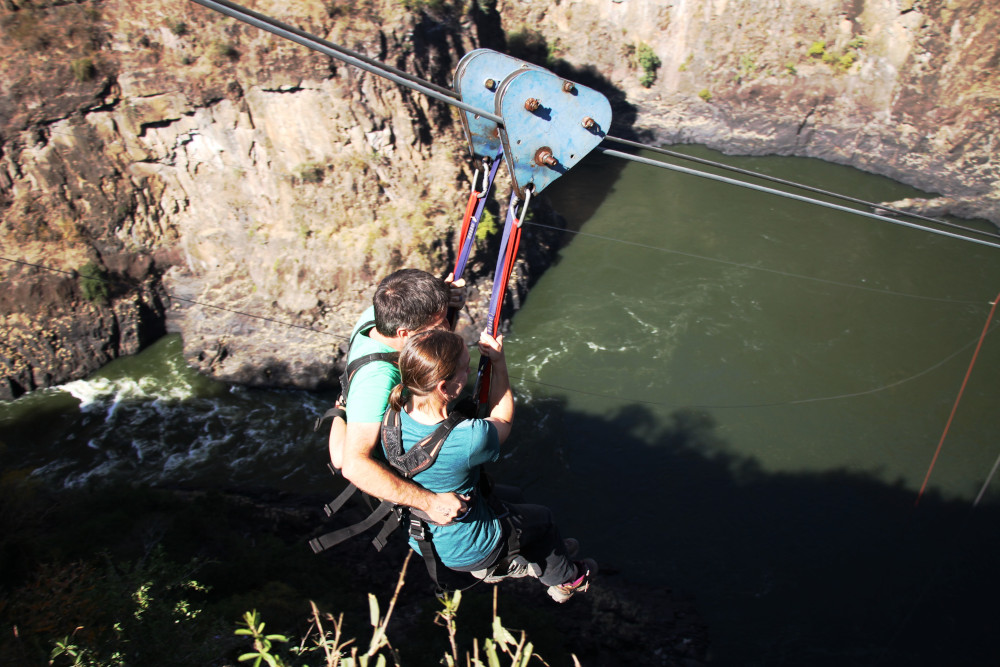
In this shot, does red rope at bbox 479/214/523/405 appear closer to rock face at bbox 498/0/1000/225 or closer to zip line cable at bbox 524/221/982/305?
zip line cable at bbox 524/221/982/305

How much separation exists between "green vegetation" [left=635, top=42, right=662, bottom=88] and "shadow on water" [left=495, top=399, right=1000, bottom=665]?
17418 mm

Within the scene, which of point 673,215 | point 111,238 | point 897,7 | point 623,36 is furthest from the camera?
point 623,36

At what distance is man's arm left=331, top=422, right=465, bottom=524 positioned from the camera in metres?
2.81

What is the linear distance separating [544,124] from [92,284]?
15.8 meters

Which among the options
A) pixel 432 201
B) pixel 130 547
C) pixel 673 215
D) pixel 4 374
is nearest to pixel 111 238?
pixel 4 374

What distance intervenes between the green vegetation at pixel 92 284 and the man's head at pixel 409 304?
1563cm

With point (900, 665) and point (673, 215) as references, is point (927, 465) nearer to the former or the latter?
point (900, 665)

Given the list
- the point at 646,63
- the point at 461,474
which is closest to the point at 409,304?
the point at 461,474

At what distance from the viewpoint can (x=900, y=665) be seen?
9.62 m

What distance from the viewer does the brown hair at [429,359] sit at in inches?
101

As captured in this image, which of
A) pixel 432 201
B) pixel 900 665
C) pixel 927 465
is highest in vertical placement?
pixel 432 201

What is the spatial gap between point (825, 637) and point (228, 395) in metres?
12.5

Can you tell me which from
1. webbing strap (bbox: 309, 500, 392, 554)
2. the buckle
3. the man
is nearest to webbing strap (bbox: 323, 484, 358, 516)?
webbing strap (bbox: 309, 500, 392, 554)

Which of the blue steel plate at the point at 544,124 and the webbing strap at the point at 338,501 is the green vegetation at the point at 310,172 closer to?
the blue steel plate at the point at 544,124
